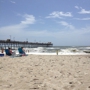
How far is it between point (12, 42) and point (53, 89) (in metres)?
56.3

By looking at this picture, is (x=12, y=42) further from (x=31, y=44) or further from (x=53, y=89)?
(x=53, y=89)

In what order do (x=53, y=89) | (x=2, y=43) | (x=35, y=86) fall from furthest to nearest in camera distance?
(x=2, y=43)
(x=35, y=86)
(x=53, y=89)

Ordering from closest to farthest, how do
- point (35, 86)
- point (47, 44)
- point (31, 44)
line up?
point (35, 86) → point (31, 44) → point (47, 44)

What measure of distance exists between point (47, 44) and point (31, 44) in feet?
31.6

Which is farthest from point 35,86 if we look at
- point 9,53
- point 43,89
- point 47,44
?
point 47,44

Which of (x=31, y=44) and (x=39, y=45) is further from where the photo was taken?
(x=39, y=45)

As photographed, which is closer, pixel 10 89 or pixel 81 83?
pixel 10 89

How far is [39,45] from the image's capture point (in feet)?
267

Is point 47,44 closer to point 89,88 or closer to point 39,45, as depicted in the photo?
point 39,45

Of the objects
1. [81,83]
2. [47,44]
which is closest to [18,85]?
[81,83]

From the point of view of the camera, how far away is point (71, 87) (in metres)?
3.94

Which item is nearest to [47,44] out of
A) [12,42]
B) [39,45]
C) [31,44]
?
[39,45]

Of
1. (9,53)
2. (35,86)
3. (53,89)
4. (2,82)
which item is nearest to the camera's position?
(53,89)

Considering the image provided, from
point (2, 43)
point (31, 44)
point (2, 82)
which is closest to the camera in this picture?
point (2, 82)
